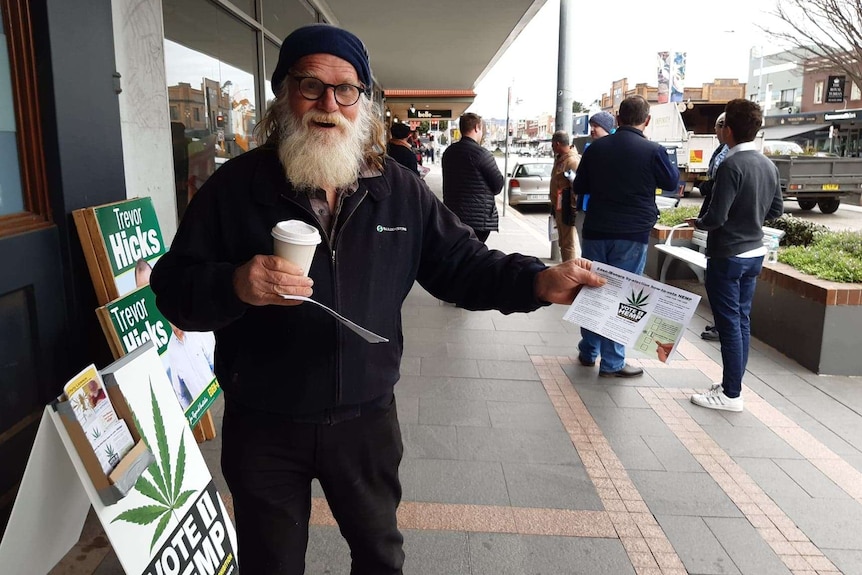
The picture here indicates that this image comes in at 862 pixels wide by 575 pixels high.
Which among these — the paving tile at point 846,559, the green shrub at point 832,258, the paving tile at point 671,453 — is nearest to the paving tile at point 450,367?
the paving tile at point 671,453

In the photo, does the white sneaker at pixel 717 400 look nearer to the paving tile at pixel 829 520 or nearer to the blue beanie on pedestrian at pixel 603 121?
the paving tile at pixel 829 520

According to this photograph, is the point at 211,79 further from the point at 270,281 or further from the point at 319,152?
the point at 270,281

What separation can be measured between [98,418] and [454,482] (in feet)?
6.27

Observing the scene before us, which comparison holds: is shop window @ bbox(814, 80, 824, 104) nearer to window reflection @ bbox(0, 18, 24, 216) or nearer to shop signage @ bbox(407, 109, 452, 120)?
shop signage @ bbox(407, 109, 452, 120)

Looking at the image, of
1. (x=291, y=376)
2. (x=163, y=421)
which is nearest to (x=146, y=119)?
(x=163, y=421)

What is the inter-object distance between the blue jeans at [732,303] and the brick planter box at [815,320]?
114 centimetres

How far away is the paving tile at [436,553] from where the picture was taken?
268 centimetres

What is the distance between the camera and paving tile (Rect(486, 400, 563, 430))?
4098 mm

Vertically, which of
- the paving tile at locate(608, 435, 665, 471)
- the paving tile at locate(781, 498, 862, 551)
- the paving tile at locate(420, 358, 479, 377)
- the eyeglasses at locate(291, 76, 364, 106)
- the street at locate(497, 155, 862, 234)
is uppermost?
the eyeglasses at locate(291, 76, 364, 106)

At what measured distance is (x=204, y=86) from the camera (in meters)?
5.09

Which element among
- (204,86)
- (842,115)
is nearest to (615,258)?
(204,86)

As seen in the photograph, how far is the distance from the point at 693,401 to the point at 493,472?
5.81ft

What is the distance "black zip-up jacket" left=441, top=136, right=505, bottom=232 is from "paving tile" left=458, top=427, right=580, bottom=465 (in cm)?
301

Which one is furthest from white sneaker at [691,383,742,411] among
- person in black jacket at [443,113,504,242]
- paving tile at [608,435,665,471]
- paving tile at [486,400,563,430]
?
person in black jacket at [443,113,504,242]
